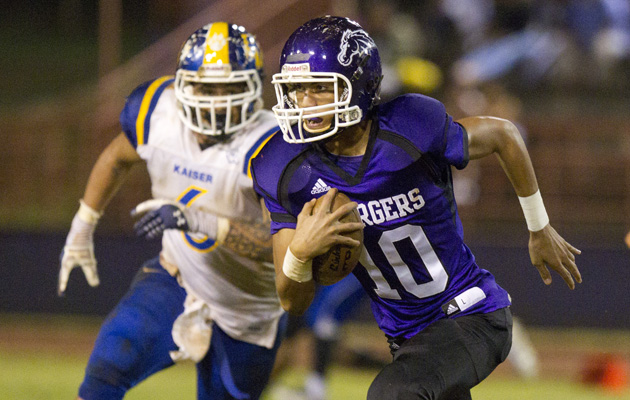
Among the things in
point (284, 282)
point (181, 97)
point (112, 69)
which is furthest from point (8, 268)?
point (284, 282)

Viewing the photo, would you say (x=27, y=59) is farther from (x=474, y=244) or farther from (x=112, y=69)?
(x=474, y=244)

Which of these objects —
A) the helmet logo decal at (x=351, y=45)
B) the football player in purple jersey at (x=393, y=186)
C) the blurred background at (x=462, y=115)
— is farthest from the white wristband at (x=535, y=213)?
the blurred background at (x=462, y=115)

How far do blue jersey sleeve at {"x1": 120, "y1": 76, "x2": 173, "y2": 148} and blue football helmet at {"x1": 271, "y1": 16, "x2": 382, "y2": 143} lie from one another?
95cm

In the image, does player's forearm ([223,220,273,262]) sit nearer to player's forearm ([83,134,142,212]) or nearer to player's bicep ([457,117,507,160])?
player's forearm ([83,134,142,212])

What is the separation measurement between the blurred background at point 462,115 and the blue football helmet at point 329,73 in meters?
4.03

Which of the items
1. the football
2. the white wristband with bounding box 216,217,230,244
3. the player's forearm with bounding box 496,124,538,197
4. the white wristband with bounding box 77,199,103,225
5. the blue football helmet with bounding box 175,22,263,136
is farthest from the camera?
the white wristband with bounding box 77,199,103,225

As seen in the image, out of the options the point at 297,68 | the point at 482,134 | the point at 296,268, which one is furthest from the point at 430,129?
the point at 296,268

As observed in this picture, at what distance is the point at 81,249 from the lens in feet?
11.9

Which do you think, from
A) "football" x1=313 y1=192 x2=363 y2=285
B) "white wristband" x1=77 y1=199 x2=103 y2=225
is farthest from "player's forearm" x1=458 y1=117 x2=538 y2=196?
"white wristband" x1=77 y1=199 x2=103 y2=225

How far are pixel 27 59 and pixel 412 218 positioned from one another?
9.98 m

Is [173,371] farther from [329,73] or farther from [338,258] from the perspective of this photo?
[329,73]

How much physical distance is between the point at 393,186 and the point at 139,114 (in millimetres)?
1354

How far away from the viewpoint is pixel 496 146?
9.14ft

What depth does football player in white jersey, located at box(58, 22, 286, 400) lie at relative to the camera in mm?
3277
